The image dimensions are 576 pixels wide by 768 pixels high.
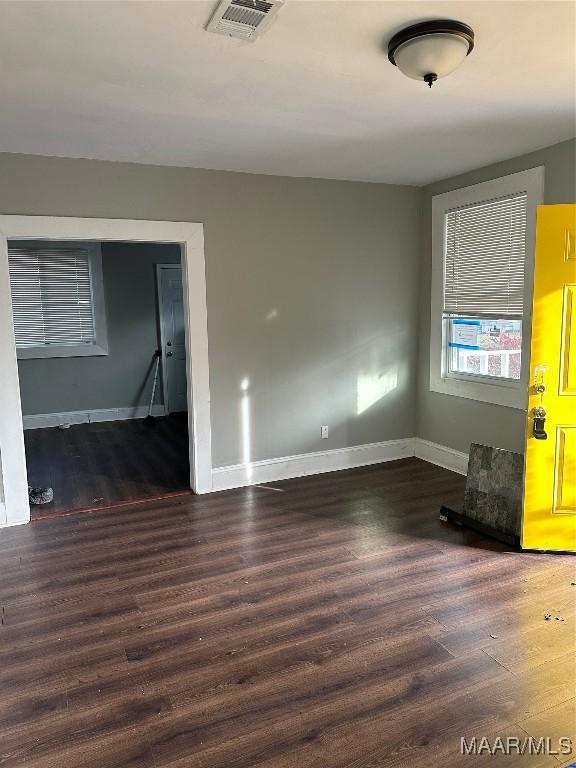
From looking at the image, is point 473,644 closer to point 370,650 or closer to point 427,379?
point 370,650

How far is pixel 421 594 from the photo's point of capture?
2787mm

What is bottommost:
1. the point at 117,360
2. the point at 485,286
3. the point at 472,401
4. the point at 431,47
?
the point at 472,401

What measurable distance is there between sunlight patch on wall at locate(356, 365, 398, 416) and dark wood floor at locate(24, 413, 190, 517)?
170cm

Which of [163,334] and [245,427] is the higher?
[163,334]

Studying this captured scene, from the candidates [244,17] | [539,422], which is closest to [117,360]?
[539,422]

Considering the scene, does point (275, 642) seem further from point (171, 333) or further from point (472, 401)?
point (171, 333)

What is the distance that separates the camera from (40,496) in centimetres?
415

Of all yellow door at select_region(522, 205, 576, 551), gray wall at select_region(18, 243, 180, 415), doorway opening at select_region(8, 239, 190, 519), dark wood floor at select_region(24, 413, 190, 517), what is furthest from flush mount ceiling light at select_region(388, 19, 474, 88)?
gray wall at select_region(18, 243, 180, 415)

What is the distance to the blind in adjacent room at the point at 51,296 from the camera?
6.34m

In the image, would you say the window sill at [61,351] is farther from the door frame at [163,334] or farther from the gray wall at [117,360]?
the door frame at [163,334]

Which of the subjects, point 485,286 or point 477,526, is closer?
point 477,526

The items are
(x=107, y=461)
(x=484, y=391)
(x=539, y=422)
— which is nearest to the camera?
(x=539, y=422)

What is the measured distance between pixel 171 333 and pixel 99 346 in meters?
0.92

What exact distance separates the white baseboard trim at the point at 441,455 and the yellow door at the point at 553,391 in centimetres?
135
